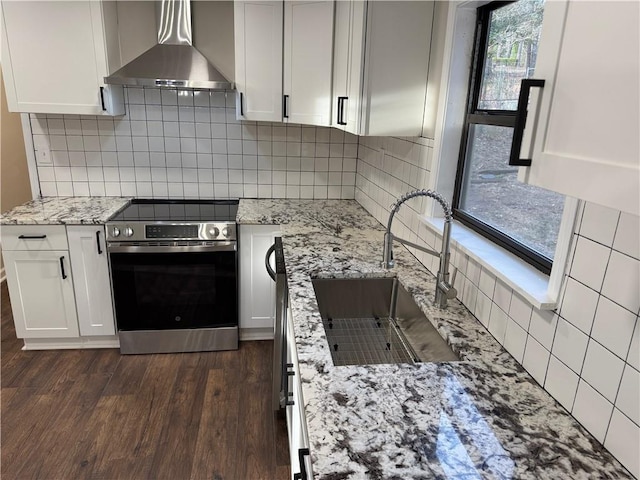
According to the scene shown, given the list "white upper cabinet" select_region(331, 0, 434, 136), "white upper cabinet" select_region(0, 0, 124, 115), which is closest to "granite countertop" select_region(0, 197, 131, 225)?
"white upper cabinet" select_region(0, 0, 124, 115)

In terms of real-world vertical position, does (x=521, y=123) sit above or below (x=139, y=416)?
above

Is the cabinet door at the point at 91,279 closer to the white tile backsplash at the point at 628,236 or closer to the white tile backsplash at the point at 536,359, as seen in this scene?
the white tile backsplash at the point at 536,359

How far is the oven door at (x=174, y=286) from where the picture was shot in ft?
8.54

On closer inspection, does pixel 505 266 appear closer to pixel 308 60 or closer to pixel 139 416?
pixel 308 60

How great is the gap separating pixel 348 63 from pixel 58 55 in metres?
1.72

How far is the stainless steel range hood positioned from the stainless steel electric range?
80 centimetres

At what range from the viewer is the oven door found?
2604 mm

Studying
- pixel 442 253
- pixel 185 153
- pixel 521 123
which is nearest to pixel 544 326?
pixel 442 253

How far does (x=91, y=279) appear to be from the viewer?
2.67 metres

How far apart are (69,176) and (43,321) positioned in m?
1.00

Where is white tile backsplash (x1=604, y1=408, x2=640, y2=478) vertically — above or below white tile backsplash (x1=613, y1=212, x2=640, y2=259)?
below

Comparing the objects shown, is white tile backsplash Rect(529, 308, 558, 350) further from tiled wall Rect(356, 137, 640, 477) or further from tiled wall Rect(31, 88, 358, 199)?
tiled wall Rect(31, 88, 358, 199)

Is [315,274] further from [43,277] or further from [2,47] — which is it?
[2,47]

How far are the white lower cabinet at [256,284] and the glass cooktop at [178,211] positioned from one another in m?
0.18
